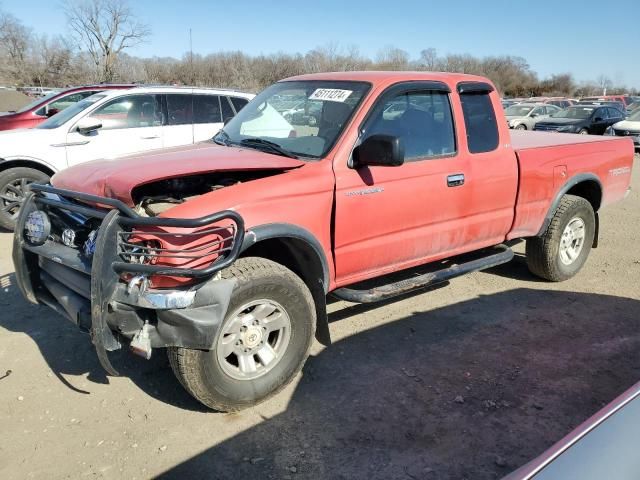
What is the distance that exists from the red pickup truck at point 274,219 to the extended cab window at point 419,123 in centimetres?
1

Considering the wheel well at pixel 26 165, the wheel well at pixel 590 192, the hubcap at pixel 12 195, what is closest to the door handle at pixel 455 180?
the wheel well at pixel 590 192

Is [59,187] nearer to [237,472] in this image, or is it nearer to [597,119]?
[237,472]

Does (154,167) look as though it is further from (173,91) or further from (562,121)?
(562,121)

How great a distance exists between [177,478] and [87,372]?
138cm

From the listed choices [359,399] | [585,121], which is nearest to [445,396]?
[359,399]

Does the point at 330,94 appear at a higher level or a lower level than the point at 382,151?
higher

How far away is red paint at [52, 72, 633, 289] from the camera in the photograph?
10.8ft

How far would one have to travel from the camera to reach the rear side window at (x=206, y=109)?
330 inches

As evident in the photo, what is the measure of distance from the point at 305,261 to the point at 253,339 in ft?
2.08

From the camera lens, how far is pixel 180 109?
8.26 m

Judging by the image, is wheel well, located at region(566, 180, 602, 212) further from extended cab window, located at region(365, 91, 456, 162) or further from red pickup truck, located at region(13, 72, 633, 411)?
extended cab window, located at region(365, 91, 456, 162)

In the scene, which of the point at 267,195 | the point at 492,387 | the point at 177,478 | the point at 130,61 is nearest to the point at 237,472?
the point at 177,478

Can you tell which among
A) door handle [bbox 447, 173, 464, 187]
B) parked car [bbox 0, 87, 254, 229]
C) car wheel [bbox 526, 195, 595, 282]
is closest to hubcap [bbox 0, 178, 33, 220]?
parked car [bbox 0, 87, 254, 229]

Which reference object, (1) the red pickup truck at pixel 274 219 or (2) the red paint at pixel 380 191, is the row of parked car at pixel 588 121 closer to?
(2) the red paint at pixel 380 191
